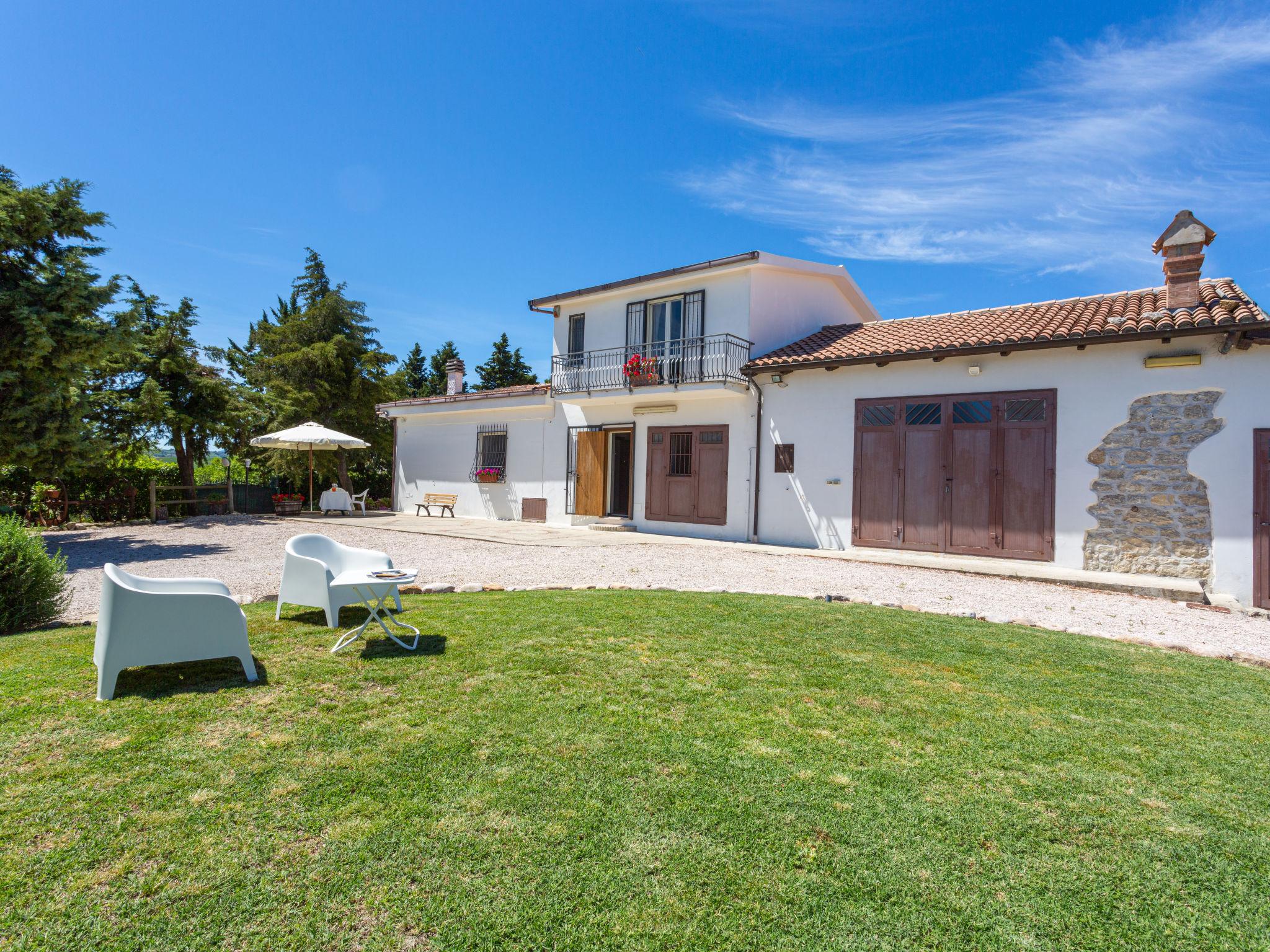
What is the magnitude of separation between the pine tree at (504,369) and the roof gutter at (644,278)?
23.0 meters

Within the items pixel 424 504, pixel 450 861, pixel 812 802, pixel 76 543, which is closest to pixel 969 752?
pixel 812 802

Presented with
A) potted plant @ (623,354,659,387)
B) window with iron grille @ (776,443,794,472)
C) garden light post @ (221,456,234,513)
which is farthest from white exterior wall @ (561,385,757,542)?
garden light post @ (221,456,234,513)

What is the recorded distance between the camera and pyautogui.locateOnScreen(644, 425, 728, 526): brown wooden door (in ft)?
44.5

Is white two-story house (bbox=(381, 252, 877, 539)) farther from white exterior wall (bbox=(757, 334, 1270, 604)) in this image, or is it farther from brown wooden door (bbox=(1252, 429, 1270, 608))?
brown wooden door (bbox=(1252, 429, 1270, 608))

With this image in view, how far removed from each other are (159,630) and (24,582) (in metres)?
2.98

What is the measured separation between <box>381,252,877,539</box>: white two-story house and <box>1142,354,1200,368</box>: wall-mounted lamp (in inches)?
248

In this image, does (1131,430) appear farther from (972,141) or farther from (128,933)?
(128,933)

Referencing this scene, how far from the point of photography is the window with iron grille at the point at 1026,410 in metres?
9.80

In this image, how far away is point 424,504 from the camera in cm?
1919

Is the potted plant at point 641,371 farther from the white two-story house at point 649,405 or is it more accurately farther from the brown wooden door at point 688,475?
the brown wooden door at point 688,475

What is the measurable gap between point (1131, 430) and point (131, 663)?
37.5ft

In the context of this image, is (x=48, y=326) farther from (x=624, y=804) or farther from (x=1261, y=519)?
(x=1261, y=519)

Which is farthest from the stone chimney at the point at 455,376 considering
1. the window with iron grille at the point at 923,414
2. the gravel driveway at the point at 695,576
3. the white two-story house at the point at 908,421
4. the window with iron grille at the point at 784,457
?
the window with iron grille at the point at 923,414

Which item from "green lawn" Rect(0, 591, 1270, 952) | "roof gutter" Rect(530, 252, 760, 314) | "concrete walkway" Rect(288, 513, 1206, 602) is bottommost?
"green lawn" Rect(0, 591, 1270, 952)
